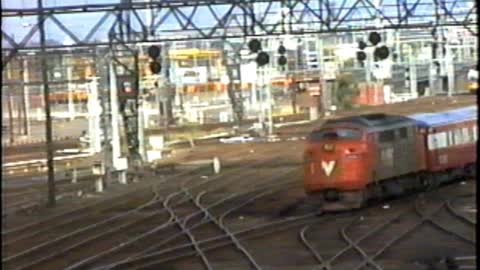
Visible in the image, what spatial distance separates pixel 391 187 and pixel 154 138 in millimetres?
34848

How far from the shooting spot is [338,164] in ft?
90.4

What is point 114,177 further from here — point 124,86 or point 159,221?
point 159,221

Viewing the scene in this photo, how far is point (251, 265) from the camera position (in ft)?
61.8

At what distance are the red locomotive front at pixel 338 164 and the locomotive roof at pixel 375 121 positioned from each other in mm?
392

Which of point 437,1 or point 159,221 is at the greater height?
point 437,1

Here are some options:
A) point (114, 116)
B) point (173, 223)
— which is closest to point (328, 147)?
point (173, 223)

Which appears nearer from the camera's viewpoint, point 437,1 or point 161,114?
point 437,1

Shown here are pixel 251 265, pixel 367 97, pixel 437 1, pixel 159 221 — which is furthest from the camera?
pixel 367 97

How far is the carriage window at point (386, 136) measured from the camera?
28.7m

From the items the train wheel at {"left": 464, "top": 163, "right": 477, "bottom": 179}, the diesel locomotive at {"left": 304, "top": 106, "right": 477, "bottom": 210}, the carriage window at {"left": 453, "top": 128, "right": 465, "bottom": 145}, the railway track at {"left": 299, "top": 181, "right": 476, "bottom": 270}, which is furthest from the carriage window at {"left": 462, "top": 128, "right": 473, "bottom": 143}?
the railway track at {"left": 299, "top": 181, "right": 476, "bottom": 270}

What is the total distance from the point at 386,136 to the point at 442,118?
5.26m

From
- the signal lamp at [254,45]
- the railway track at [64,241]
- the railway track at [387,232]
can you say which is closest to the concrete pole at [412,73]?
the signal lamp at [254,45]

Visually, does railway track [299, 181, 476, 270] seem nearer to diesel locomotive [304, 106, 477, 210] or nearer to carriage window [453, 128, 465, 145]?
diesel locomotive [304, 106, 477, 210]

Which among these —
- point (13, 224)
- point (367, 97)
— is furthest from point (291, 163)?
point (367, 97)
